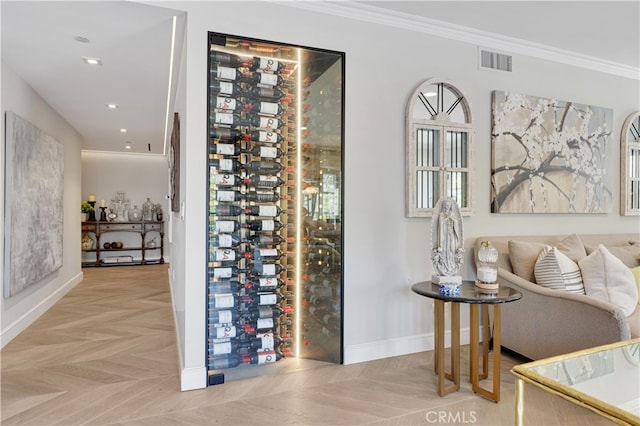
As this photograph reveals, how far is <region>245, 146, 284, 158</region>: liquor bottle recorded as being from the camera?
2.70 metres

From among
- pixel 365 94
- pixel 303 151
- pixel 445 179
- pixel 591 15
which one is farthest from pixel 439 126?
pixel 591 15

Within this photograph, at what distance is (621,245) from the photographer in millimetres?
3643

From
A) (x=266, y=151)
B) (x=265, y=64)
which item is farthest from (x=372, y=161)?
(x=265, y=64)

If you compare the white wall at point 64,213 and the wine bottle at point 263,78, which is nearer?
the wine bottle at point 263,78

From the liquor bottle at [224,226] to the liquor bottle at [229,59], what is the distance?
1.03 metres

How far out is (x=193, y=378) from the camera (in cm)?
239

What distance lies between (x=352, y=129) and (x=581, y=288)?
1.98 metres

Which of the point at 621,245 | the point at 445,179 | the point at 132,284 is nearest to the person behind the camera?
the point at 445,179

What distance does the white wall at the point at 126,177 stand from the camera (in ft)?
26.2

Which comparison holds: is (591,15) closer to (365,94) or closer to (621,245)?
(365,94)

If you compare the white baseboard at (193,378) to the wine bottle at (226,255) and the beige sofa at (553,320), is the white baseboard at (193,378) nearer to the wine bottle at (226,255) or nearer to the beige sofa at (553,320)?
the wine bottle at (226,255)

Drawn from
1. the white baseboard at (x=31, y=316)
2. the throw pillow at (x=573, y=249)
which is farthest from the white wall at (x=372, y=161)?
the white baseboard at (x=31, y=316)

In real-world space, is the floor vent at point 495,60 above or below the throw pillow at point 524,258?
above

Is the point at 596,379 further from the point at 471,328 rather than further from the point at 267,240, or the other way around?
the point at 267,240
